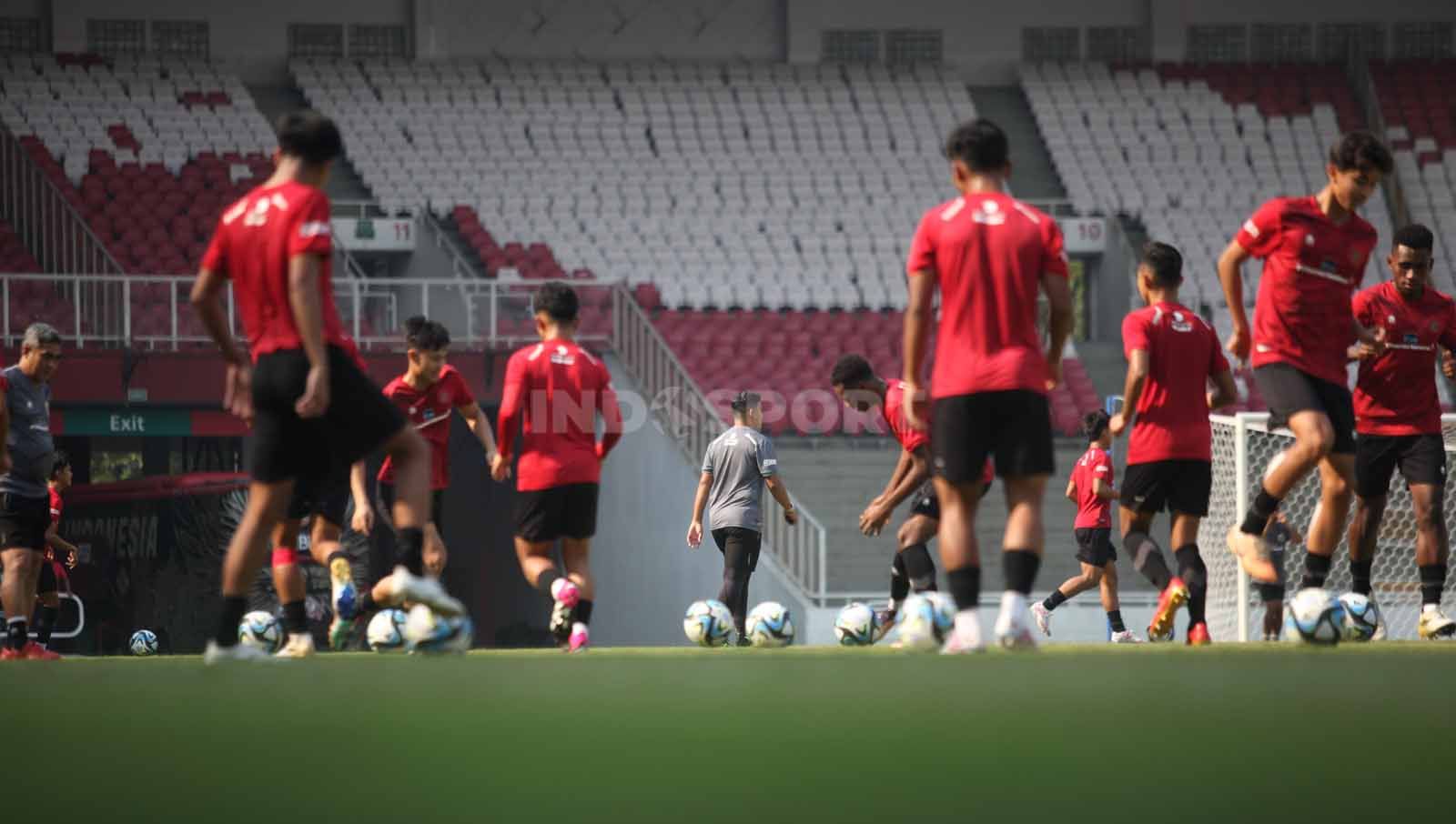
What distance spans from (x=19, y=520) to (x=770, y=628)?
13.0ft

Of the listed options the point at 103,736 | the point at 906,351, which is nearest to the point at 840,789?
the point at 103,736

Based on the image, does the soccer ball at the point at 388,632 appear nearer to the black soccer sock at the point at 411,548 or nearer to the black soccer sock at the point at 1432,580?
the black soccer sock at the point at 411,548

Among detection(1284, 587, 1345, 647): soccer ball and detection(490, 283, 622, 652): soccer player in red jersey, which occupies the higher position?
detection(490, 283, 622, 652): soccer player in red jersey

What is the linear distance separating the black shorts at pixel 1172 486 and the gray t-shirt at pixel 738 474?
3604 mm

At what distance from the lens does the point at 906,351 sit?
6.19 m

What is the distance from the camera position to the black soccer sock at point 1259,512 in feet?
24.7

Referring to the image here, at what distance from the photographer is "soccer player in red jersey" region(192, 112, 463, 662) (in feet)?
20.0

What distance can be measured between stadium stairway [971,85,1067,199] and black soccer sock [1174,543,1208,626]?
20.6 meters

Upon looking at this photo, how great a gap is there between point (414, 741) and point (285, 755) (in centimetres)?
31

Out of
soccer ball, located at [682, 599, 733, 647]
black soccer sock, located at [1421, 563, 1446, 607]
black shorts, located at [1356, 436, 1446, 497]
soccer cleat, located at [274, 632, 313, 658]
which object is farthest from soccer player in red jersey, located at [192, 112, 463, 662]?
black soccer sock, located at [1421, 563, 1446, 607]

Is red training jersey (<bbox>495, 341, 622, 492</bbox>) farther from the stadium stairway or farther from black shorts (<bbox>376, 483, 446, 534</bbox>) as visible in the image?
the stadium stairway

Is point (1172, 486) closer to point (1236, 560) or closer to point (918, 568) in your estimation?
point (918, 568)

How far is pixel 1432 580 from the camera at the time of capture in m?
8.30

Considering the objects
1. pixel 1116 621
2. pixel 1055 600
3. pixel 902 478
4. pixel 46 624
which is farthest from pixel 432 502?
pixel 1116 621
